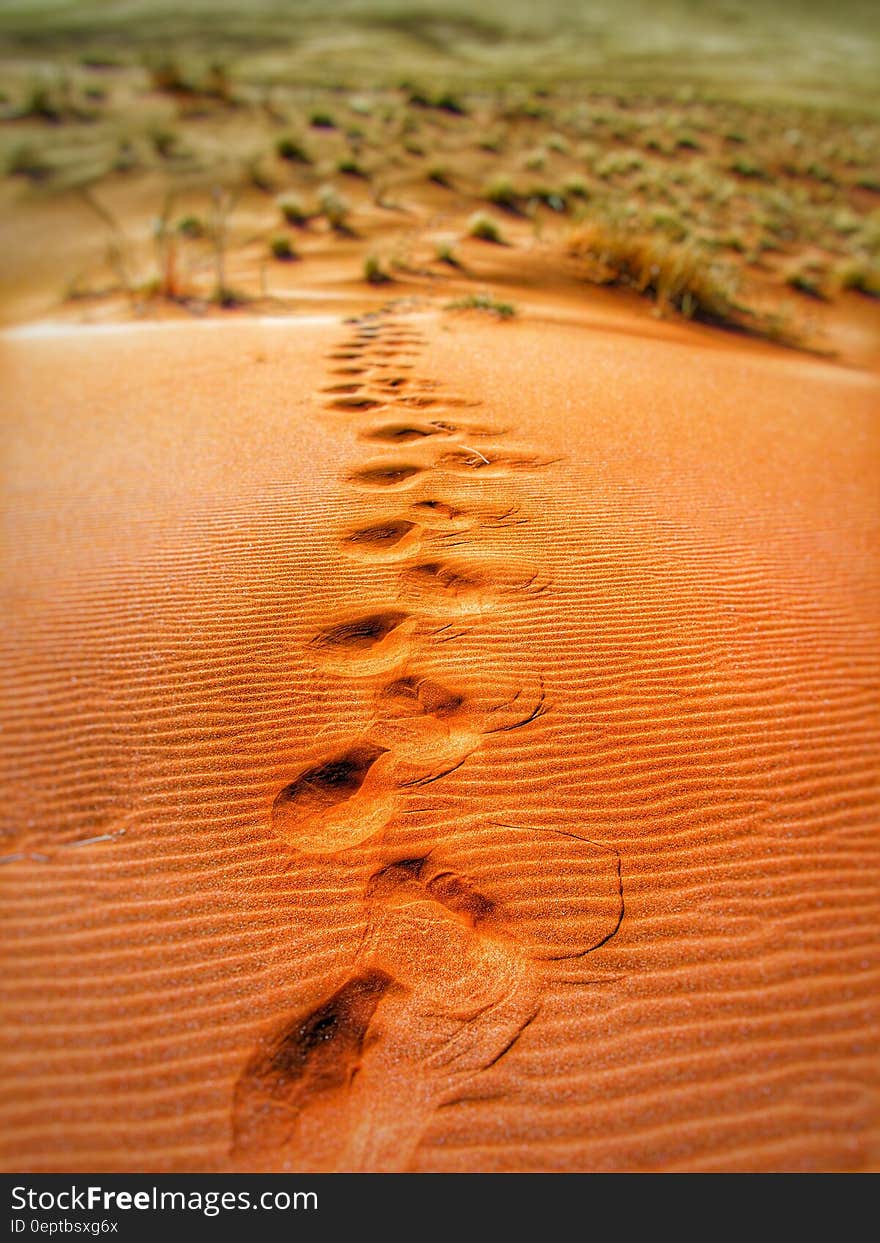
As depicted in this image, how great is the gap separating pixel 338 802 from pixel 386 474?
2.34 meters

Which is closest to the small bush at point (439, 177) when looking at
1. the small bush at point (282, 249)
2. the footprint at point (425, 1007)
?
the small bush at point (282, 249)

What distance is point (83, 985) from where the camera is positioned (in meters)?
2.03

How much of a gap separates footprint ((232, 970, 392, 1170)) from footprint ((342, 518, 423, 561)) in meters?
2.07

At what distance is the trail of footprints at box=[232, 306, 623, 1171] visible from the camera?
1.81 m

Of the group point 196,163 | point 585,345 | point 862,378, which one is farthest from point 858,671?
point 196,163

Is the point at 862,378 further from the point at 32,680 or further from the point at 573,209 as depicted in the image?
the point at 32,680

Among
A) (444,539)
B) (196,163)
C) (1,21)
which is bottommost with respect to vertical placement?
(444,539)

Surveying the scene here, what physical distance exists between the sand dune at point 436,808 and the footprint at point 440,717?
2 centimetres

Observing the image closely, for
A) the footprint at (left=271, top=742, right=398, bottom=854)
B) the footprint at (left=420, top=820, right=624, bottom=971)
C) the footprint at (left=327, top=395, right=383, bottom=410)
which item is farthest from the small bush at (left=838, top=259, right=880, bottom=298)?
the footprint at (left=271, top=742, right=398, bottom=854)

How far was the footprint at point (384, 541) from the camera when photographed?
3562mm

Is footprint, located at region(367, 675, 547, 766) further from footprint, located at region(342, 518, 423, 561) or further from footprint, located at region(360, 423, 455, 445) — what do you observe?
footprint, located at region(360, 423, 455, 445)

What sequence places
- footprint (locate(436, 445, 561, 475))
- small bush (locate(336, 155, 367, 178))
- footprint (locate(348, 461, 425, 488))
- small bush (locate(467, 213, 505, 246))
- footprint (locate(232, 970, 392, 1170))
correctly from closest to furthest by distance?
footprint (locate(232, 970, 392, 1170))
footprint (locate(348, 461, 425, 488))
footprint (locate(436, 445, 561, 475))
small bush (locate(467, 213, 505, 246))
small bush (locate(336, 155, 367, 178))
